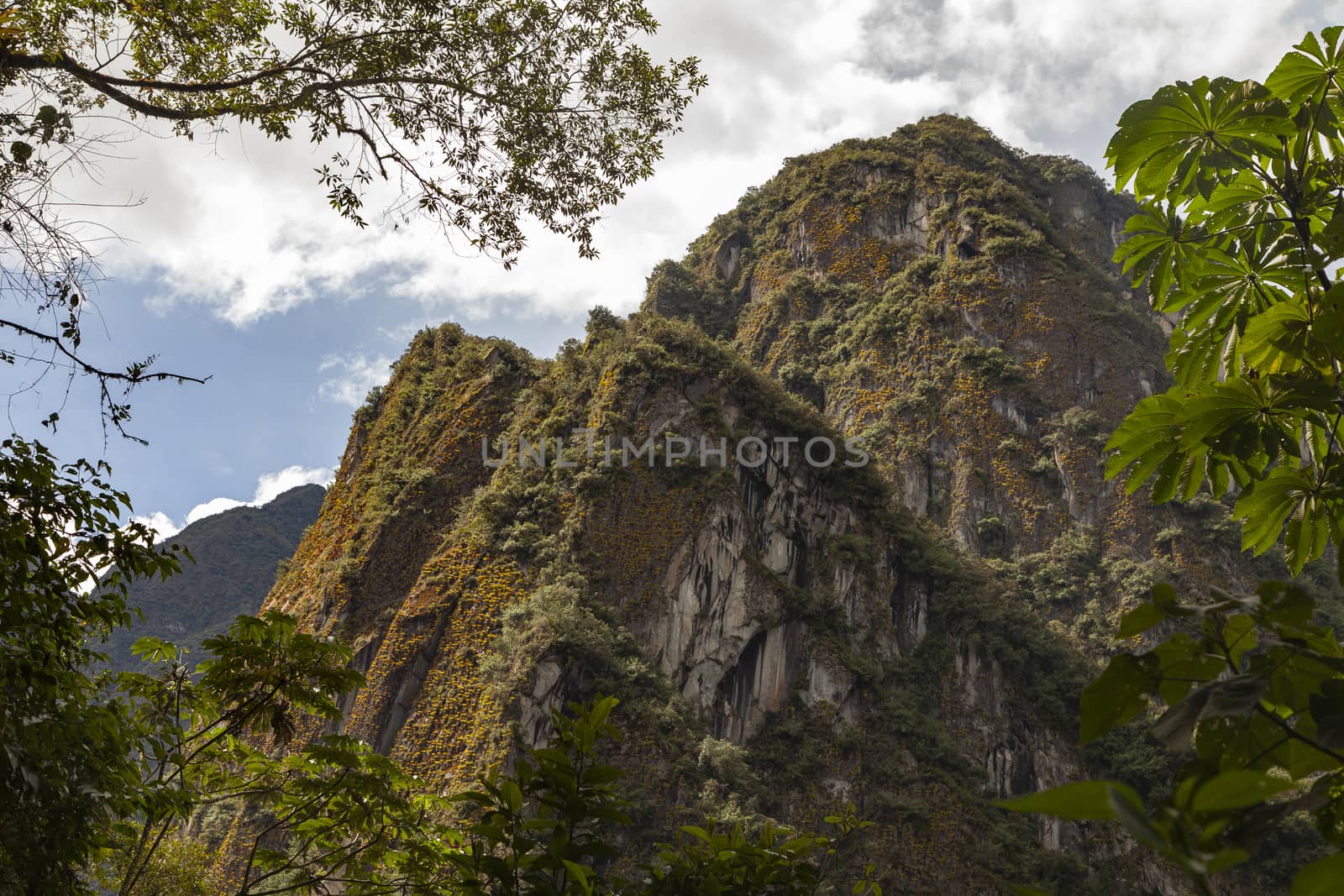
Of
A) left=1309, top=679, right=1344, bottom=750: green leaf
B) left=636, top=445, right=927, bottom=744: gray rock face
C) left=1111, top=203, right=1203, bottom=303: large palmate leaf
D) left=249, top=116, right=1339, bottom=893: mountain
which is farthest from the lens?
left=636, top=445, right=927, bottom=744: gray rock face

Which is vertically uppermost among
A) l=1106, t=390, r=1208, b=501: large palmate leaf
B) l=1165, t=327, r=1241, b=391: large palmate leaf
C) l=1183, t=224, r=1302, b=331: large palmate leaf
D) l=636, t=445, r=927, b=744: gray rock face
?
l=636, t=445, r=927, b=744: gray rock face

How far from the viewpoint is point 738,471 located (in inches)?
1056

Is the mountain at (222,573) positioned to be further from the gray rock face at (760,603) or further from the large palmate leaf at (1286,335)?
the large palmate leaf at (1286,335)

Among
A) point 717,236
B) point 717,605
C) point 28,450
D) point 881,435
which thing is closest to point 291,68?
point 28,450

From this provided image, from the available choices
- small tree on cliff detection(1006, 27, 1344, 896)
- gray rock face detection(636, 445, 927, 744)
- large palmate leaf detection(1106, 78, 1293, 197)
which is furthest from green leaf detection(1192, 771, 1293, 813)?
gray rock face detection(636, 445, 927, 744)

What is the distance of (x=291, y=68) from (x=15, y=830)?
4.29 metres

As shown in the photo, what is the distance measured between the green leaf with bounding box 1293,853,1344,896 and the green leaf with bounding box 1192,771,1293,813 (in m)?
0.14

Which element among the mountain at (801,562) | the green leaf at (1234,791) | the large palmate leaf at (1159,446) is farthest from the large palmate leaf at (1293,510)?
the mountain at (801,562)

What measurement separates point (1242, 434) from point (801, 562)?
84.5 feet

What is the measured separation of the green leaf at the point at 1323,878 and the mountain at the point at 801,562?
658 inches

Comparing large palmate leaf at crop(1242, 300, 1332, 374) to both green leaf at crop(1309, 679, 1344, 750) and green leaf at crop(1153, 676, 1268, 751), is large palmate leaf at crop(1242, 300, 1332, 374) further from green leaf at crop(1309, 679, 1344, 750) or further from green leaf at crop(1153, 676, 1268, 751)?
green leaf at crop(1153, 676, 1268, 751)

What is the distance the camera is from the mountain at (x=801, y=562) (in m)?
21.9

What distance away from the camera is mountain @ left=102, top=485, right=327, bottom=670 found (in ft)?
179

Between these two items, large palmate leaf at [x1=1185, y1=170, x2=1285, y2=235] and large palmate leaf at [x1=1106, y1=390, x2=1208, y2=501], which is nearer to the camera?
large palmate leaf at [x1=1106, y1=390, x2=1208, y2=501]
